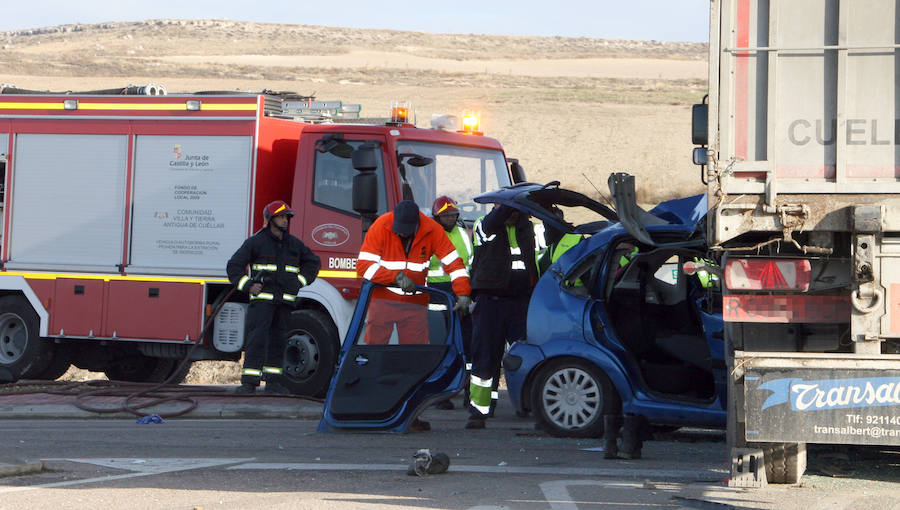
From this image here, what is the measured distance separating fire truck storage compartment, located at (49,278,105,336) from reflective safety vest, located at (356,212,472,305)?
13.3 feet

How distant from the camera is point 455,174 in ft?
43.3

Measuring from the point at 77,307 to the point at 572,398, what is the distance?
629 centimetres

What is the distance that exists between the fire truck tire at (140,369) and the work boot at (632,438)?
795 centimetres

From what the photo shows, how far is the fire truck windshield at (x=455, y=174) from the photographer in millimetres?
12859

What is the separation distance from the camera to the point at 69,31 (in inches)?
3477

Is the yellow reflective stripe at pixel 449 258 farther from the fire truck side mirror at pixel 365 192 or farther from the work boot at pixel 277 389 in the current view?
the work boot at pixel 277 389

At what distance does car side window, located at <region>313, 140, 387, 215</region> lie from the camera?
503 inches

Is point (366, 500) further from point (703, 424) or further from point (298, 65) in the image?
point (298, 65)

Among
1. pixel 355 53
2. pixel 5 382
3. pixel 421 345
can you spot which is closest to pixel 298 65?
pixel 355 53

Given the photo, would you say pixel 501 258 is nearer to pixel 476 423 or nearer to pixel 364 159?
pixel 476 423

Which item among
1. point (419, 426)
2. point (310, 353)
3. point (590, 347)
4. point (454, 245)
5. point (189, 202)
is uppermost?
point (189, 202)

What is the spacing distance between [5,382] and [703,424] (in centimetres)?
846

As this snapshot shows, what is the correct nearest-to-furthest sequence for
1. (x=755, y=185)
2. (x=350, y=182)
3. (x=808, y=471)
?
(x=755, y=185), (x=808, y=471), (x=350, y=182)

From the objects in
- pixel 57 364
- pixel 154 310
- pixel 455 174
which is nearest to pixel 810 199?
pixel 455 174
